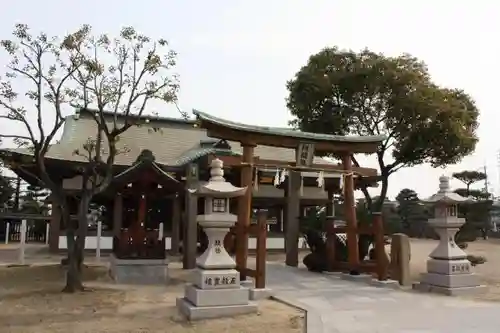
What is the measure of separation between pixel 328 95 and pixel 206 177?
Result: 19.1 ft

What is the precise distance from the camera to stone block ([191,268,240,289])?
7855 mm

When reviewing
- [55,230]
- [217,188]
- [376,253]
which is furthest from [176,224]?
[217,188]

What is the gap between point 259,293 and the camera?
9602 millimetres

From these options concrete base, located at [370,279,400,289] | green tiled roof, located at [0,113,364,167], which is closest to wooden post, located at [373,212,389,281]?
concrete base, located at [370,279,400,289]

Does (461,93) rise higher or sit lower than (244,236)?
higher

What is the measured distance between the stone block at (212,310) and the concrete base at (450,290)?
4.91m

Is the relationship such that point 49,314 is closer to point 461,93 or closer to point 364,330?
point 364,330

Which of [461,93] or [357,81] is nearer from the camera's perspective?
[357,81]

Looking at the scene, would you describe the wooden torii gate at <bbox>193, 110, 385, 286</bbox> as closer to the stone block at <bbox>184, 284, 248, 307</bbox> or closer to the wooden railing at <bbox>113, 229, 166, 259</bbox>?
the stone block at <bbox>184, 284, 248, 307</bbox>

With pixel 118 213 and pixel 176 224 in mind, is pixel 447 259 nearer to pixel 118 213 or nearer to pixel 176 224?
pixel 176 224

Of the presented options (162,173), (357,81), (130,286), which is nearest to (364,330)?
(130,286)

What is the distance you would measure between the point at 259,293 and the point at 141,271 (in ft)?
13.2

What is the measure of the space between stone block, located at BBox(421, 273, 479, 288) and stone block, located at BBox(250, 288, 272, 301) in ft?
13.3

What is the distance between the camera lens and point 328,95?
15.4 metres
